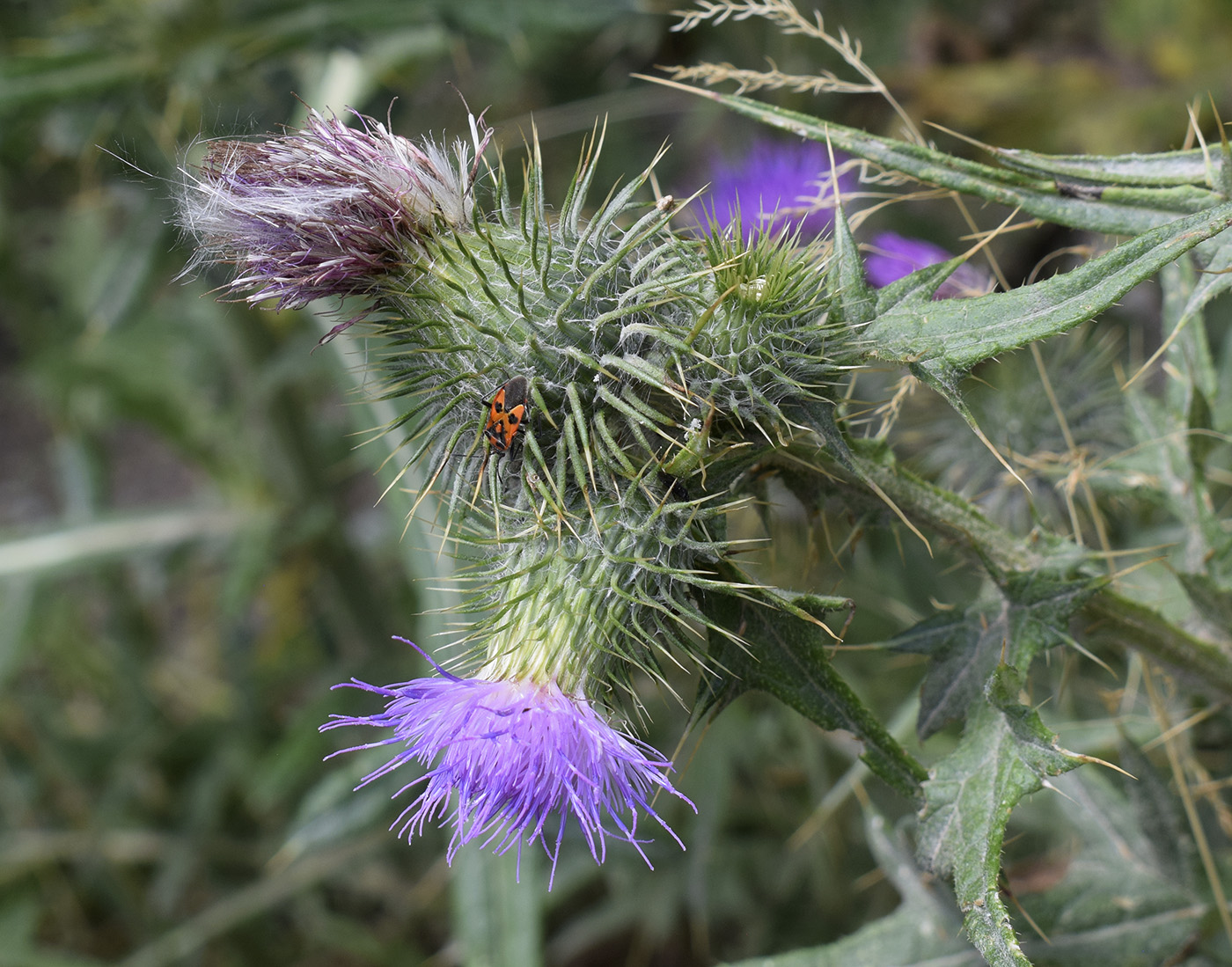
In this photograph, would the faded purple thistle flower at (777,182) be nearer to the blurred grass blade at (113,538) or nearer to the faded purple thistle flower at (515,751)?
the faded purple thistle flower at (515,751)

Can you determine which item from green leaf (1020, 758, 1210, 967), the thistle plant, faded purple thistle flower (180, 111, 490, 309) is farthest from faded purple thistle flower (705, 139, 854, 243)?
green leaf (1020, 758, 1210, 967)

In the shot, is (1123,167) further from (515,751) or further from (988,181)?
(515,751)

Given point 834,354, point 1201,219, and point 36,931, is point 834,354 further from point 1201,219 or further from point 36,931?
point 36,931

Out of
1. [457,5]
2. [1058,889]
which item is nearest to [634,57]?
[457,5]

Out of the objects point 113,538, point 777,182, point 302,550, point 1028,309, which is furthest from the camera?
point 302,550

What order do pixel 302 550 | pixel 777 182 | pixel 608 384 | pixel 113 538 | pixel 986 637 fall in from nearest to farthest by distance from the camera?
pixel 608 384, pixel 986 637, pixel 777 182, pixel 113 538, pixel 302 550

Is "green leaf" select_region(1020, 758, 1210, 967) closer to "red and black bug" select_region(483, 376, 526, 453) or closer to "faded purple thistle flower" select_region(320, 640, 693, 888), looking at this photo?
A: "faded purple thistle flower" select_region(320, 640, 693, 888)

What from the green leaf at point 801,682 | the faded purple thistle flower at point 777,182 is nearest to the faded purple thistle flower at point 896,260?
the faded purple thistle flower at point 777,182

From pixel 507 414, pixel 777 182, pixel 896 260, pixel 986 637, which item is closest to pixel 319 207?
pixel 507 414
